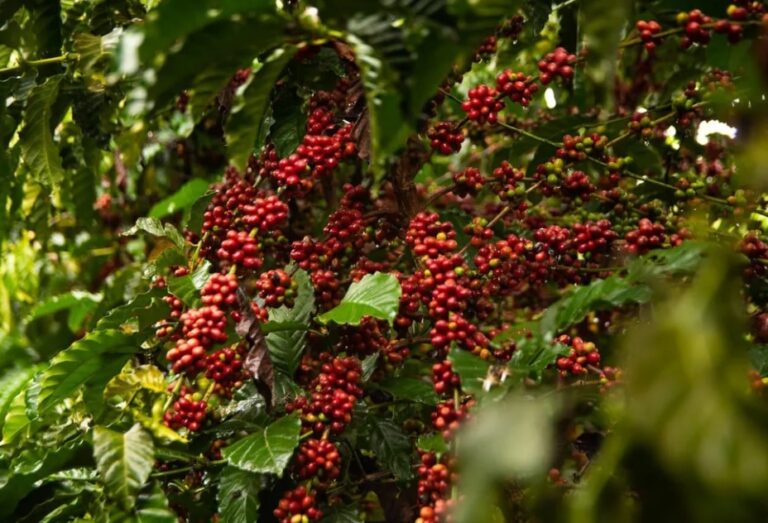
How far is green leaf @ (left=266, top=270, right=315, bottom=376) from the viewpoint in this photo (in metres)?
1.42

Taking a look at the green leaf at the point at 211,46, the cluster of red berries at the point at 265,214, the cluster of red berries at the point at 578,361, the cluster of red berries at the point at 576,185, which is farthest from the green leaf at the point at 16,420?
the cluster of red berries at the point at 576,185

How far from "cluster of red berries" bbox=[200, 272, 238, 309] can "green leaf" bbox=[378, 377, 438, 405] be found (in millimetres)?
415

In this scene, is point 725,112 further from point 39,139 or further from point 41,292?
point 41,292

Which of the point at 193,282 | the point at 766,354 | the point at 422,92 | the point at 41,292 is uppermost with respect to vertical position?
the point at 422,92

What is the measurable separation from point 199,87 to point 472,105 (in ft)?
1.90

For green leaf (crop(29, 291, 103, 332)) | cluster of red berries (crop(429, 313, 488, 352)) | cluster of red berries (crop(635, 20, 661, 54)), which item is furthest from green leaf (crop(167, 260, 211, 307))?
green leaf (crop(29, 291, 103, 332))

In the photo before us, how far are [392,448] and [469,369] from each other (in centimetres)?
40

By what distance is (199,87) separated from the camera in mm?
909

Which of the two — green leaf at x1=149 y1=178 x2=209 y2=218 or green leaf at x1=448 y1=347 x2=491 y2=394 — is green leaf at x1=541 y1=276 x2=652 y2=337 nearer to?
green leaf at x1=448 y1=347 x2=491 y2=394

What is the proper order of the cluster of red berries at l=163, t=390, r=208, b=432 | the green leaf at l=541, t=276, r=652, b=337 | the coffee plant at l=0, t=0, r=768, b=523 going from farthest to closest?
the cluster of red berries at l=163, t=390, r=208, b=432 → the green leaf at l=541, t=276, r=652, b=337 → the coffee plant at l=0, t=0, r=768, b=523

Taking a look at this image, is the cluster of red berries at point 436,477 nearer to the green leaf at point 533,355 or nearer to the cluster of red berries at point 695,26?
the green leaf at point 533,355

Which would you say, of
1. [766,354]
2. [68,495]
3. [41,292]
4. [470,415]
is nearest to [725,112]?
[766,354]

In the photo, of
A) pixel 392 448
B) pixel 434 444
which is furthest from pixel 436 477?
pixel 392 448

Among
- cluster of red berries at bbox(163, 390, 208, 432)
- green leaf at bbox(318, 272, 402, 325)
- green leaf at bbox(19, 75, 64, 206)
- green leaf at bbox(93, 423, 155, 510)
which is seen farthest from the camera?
green leaf at bbox(19, 75, 64, 206)
